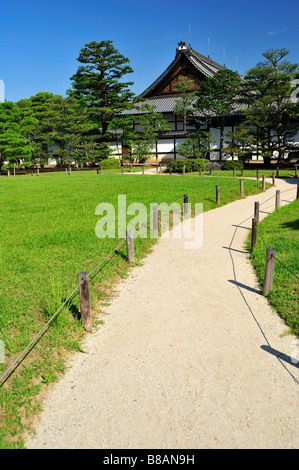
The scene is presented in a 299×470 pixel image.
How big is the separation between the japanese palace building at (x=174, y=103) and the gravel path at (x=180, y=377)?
28.8 m

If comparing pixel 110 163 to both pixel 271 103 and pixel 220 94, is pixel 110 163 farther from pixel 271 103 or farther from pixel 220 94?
pixel 271 103

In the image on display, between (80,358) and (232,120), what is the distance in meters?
32.5

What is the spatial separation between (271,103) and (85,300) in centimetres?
3036

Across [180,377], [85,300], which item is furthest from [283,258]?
[85,300]

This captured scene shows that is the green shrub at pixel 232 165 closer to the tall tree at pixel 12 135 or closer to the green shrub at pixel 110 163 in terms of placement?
the green shrub at pixel 110 163

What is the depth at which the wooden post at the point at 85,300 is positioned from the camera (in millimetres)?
4797

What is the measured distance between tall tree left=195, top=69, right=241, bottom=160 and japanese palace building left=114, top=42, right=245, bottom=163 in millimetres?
1617

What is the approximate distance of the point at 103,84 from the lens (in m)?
34.7

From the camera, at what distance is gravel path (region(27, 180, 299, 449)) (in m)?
3.23

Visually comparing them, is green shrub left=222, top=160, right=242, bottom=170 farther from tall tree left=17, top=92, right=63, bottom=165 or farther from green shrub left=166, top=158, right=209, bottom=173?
tall tree left=17, top=92, right=63, bottom=165

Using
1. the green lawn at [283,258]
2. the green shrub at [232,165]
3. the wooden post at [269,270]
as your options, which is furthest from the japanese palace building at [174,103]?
the wooden post at [269,270]

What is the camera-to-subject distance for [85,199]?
14852 mm

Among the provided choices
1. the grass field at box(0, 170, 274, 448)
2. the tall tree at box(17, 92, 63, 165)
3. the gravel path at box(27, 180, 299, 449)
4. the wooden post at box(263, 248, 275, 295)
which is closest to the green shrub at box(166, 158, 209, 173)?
the tall tree at box(17, 92, 63, 165)

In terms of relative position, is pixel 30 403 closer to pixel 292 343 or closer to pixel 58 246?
pixel 292 343
